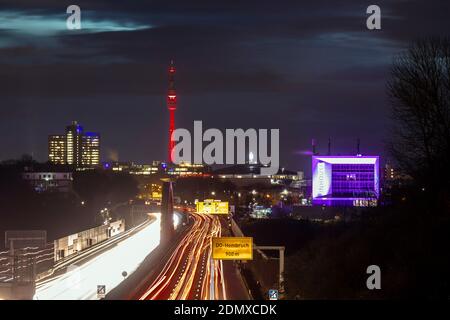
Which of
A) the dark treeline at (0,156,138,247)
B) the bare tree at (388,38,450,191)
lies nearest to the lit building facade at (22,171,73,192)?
the dark treeline at (0,156,138,247)

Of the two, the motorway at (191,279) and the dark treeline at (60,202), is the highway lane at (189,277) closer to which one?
the motorway at (191,279)

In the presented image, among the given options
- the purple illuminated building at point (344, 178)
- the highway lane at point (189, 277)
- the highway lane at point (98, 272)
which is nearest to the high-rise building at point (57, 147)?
the highway lane at point (98, 272)

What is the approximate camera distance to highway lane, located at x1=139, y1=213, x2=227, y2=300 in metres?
24.5

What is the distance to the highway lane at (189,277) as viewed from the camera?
24.5 metres

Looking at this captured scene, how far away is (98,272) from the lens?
33.0 metres

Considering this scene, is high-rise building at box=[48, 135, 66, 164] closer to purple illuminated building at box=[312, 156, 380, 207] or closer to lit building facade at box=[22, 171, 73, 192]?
lit building facade at box=[22, 171, 73, 192]

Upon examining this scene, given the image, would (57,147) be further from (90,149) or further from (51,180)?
(51,180)

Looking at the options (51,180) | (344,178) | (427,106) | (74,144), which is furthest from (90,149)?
(427,106)

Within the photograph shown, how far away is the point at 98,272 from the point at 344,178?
2326cm

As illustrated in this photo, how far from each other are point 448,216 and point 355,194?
1239 inches

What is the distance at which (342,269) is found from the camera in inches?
766

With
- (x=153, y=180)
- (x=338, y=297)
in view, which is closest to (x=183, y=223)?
(x=338, y=297)
